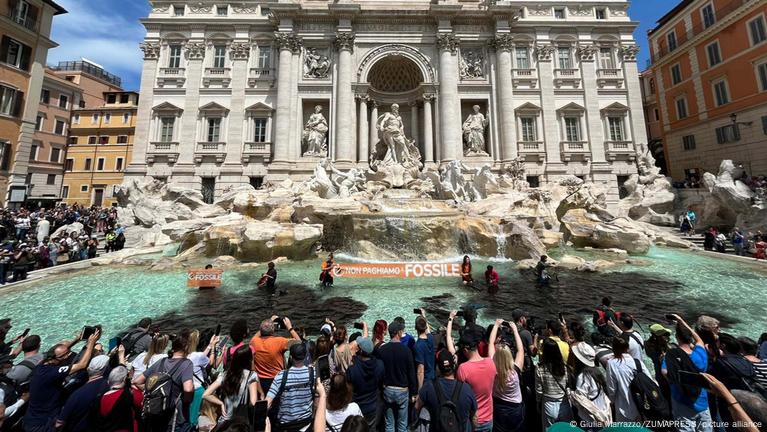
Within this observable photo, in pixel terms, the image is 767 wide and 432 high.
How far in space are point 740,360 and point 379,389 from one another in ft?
10.1

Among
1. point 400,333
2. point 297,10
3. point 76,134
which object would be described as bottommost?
point 400,333

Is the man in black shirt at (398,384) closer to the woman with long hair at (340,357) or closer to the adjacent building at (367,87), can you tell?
the woman with long hair at (340,357)

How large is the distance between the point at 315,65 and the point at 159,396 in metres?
25.1

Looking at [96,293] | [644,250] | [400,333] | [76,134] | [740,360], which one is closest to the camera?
[740,360]

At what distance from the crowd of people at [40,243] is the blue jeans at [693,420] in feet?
49.2

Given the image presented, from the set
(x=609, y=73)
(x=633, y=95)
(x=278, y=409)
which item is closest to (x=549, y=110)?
(x=609, y=73)

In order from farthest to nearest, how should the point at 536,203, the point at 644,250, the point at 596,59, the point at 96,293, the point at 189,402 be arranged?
1. the point at 596,59
2. the point at 536,203
3. the point at 644,250
4. the point at 96,293
5. the point at 189,402

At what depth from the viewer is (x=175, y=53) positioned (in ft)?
80.0

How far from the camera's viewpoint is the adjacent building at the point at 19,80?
17.4 metres

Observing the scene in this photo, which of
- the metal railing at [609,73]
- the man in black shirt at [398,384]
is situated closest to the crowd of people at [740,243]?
the metal railing at [609,73]

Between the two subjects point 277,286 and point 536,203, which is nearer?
point 277,286

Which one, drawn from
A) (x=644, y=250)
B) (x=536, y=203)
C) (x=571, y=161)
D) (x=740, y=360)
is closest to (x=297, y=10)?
(x=536, y=203)

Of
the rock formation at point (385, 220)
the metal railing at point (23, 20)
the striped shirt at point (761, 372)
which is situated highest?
the metal railing at point (23, 20)

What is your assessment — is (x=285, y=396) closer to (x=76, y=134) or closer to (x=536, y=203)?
(x=536, y=203)
